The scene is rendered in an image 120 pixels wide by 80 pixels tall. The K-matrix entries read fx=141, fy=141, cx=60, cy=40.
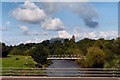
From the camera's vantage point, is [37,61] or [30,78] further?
[37,61]

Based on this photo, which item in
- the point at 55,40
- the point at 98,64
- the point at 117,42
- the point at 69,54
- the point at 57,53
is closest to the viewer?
the point at 117,42

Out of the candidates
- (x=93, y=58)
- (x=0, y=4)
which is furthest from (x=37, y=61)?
(x=0, y=4)

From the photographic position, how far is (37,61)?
75.4 ft

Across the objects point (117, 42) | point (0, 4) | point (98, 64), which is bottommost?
point (98, 64)

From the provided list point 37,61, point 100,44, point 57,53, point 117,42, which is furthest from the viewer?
point 57,53

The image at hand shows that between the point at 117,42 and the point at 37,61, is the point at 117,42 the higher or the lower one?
the higher one

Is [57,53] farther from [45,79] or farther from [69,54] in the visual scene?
[45,79]

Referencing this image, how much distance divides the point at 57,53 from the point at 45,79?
37639 millimetres

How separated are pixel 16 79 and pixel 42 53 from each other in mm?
17300

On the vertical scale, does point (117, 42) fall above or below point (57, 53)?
above

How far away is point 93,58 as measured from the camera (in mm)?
21266

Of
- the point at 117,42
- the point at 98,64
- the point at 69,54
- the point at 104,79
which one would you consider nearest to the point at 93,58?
the point at 98,64

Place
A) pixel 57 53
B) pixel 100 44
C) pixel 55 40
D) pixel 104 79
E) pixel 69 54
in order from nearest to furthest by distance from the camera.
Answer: pixel 104 79 < pixel 100 44 < pixel 69 54 < pixel 57 53 < pixel 55 40

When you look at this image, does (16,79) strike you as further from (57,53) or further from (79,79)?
(57,53)
